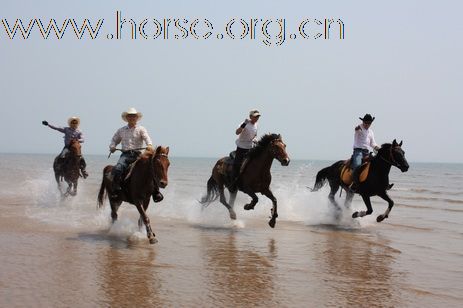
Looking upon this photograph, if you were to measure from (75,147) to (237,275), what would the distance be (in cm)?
1072

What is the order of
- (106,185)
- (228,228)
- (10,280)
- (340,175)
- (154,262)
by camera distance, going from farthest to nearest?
(340,175) < (228,228) < (106,185) < (154,262) < (10,280)

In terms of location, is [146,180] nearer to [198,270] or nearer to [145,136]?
[145,136]

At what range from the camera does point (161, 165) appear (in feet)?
29.3

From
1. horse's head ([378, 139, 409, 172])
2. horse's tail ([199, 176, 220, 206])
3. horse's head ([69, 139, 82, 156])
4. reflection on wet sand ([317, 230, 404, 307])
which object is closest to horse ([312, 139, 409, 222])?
horse's head ([378, 139, 409, 172])

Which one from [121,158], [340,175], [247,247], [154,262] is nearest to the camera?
[154,262]

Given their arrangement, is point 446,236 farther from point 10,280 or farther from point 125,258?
point 10,280

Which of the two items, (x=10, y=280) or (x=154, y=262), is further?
(x=154, y=262)

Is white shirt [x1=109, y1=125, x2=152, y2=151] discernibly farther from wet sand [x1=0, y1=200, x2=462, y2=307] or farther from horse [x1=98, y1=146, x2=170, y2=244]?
wet sand [x1=0, y1=200, x2=462, y2=307]

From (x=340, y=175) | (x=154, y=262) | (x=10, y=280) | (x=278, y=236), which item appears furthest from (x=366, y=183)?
(x=10, y=280)

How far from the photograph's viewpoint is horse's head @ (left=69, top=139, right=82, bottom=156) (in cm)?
1620

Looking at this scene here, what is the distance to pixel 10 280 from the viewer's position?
622 cm

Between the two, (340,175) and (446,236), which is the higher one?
(340,175)

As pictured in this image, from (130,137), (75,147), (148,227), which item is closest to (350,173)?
(130,137)

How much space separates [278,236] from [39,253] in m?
5.04
